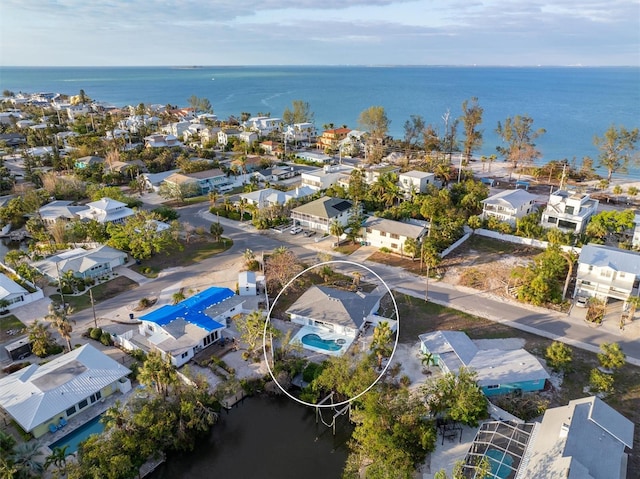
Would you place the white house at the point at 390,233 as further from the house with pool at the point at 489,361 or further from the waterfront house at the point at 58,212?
the waterfront house at the point at 58,212

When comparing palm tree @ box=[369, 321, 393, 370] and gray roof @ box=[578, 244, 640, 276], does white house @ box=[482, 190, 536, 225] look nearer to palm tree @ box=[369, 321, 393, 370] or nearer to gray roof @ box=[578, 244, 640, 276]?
gray roof @ box=[578, 244, 640, 276]

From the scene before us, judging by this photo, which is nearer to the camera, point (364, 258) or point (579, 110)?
point (364, 258)

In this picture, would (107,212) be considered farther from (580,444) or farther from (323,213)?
(580,444)

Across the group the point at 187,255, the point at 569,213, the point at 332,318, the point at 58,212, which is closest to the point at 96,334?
the point at 187,255

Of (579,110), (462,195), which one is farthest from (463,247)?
(579,110)

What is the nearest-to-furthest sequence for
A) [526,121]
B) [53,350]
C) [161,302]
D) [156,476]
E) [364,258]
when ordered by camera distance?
[156,476], [53,350], [161,302], [364,258], [526,121]

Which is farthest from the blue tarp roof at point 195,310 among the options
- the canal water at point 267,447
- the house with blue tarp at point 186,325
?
the canal water at point 267,447

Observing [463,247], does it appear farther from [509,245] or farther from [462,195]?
[462,195]
